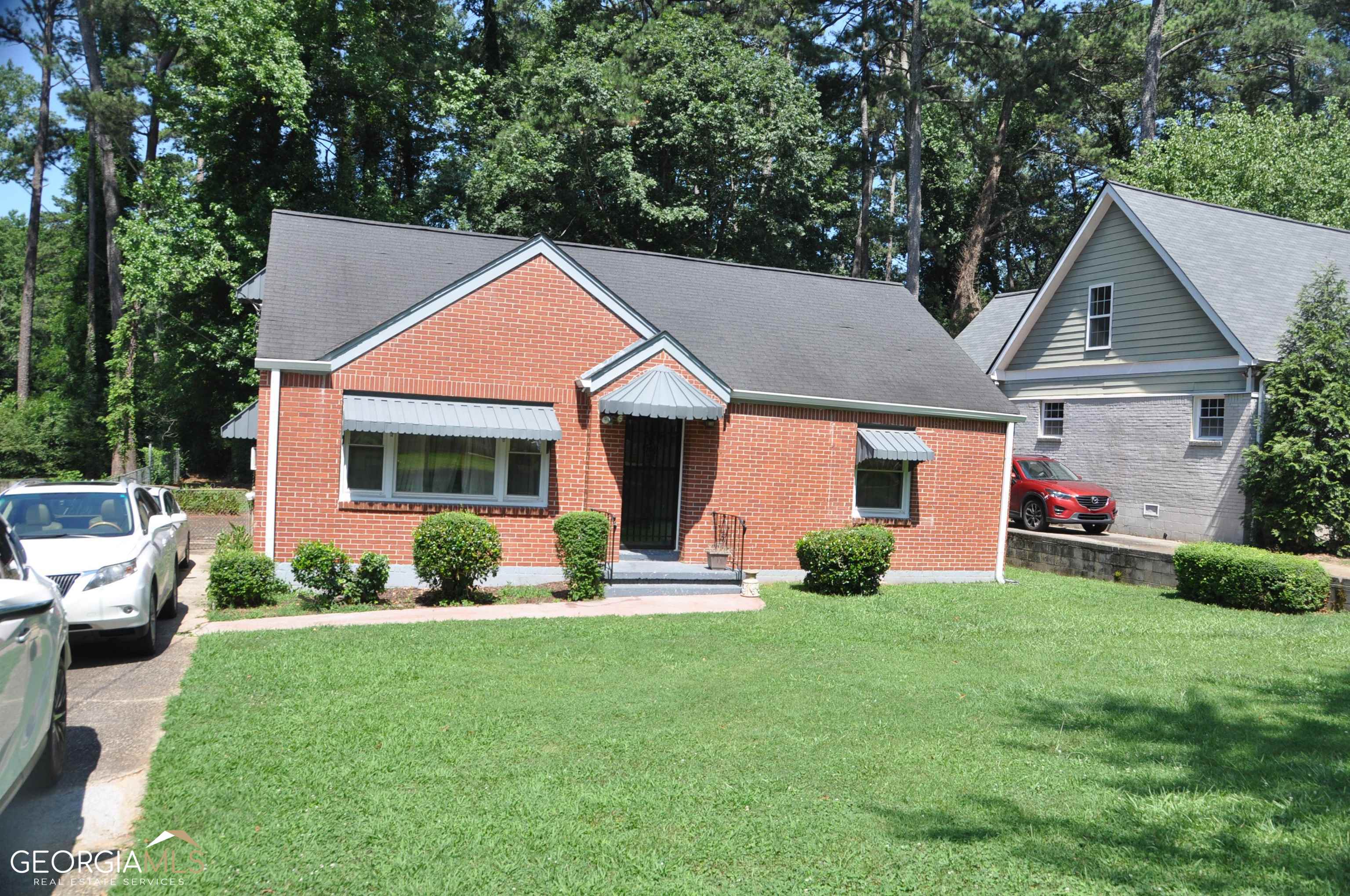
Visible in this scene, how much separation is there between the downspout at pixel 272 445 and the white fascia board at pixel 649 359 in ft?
13.8

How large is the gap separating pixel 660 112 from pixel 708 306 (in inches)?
568

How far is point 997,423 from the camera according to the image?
16859mm

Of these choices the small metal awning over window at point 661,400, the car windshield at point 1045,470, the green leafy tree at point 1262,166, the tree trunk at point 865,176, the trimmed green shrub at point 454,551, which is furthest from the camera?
the tree trunk at point 865,176

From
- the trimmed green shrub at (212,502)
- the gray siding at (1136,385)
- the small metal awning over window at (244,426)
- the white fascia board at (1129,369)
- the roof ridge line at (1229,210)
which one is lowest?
the trimmed green shrub at (212,502)

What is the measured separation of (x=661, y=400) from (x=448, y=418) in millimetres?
3037

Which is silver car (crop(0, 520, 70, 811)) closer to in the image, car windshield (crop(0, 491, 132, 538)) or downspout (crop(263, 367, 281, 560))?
car windshield (crop(0, 491, 132, 538))

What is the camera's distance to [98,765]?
5980 mm

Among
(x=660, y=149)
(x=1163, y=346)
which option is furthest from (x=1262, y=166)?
(x=660, y=149)

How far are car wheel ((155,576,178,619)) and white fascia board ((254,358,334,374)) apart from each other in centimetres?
300

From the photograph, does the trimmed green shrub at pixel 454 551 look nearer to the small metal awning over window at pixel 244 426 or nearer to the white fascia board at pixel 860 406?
the small metal awning over window at pixel 244 426

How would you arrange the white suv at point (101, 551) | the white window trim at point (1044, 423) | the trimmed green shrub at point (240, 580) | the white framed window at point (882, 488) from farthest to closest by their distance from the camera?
the white window trim at point (1044, 423), the white framed window at point (882, 488), the trimmed green shrub at point (240, 580), the white suv at point (101, 551)

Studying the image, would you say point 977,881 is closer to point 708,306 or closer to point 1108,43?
point 708,306

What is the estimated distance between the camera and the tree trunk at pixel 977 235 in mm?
35969

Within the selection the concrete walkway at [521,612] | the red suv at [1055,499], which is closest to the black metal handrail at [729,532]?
the concrete walkway at [521,612]
